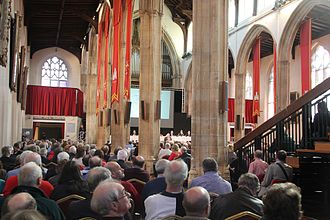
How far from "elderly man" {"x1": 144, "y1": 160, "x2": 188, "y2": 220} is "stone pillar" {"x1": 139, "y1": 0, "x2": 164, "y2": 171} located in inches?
376

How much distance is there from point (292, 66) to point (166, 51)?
9.40 metres

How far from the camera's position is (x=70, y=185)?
14.6ft

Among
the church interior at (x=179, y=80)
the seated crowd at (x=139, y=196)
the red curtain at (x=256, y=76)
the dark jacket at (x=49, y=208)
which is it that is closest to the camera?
the seated crowd at (x=139, y=196)

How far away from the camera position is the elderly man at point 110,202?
8.91 ft

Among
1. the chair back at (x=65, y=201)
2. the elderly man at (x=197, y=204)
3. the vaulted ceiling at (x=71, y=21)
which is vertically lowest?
the chair back at (x=65, y=201)

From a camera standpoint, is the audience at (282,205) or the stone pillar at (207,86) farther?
the stone pillar at (207,86)

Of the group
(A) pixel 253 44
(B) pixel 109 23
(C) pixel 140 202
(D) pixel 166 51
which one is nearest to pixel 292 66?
(A) pixel 253 44

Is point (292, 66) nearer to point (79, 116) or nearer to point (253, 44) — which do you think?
point (253, 44)

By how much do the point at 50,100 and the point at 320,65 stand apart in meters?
16.6

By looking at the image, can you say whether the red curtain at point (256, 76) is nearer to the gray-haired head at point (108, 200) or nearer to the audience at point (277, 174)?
the audience at point (277, 174)

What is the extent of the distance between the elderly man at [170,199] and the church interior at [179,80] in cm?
219

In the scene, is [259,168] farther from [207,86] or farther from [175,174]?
[175,174]

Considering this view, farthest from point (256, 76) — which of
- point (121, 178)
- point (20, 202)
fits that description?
point (20, 202)

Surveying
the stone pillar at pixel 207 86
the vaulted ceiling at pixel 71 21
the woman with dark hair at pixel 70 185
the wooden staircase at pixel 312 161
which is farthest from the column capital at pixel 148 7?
the woman with dark hair at pixel 70 185
